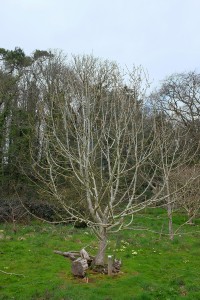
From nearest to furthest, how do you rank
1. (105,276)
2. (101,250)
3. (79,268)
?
(79,268), (105,276), (101,250)

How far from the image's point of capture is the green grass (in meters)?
8.36

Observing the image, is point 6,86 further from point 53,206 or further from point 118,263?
point 118,263

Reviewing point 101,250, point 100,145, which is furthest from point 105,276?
point 100,145

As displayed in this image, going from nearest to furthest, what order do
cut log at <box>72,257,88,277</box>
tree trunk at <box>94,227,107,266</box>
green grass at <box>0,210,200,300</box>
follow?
green grass at <box>0,210,200,300</box>
cut log at <box>72,257,88,277</box>
tree trunk at <box>94,227,107,266</box>

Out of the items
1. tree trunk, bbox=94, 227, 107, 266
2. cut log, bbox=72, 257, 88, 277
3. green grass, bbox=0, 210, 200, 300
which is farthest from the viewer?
tree trunk, bbox=94, 227, 107, 266

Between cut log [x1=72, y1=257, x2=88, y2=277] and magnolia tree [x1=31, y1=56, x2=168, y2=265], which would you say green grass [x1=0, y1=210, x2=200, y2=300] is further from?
magnolia tree [x1=31, y1=56, x2=168, y2=265]

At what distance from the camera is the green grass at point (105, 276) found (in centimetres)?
836

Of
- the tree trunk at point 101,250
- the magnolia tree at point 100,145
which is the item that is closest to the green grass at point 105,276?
the tree trunk at point 101,250

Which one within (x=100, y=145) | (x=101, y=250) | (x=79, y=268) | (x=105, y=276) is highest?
(x=100, y=145)

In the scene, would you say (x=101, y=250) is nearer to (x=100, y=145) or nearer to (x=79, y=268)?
(x=79, y=268)

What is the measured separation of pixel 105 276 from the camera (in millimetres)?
9391

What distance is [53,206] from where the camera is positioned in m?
21.0

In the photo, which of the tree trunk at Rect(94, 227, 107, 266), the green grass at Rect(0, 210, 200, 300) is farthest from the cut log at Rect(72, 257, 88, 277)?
the tree trunk at Rect(94, 227, 107, 266)

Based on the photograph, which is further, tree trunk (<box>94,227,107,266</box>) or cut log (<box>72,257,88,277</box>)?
tree trunk (<box>94,227,107,266</box>)
